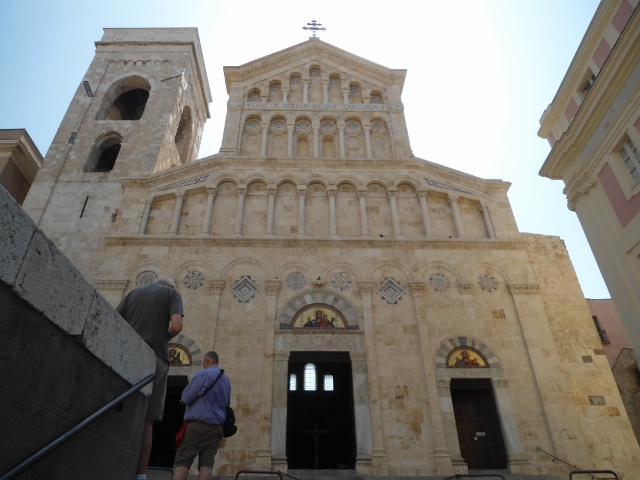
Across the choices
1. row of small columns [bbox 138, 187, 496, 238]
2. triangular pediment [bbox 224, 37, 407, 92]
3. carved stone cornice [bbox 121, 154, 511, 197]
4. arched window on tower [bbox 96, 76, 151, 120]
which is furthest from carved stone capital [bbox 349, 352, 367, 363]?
arched window on tower [bbox 96, 76, 151, 120]

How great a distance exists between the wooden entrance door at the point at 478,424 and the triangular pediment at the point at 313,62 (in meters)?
13.9

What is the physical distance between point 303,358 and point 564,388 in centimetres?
770

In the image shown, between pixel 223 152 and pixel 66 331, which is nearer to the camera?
pixel 66 331

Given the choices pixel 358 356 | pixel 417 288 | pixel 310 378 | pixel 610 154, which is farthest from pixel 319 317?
pixel 610 154

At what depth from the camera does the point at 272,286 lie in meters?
14.4

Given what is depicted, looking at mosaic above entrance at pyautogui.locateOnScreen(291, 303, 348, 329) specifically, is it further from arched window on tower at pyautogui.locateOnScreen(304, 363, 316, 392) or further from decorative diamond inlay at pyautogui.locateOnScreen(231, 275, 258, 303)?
arched window on tower at pyautogui.locateOnScreen(304, 363, 316, 392)

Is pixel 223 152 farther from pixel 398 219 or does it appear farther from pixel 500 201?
pixel 500 201

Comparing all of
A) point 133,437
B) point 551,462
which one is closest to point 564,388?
point 551,462

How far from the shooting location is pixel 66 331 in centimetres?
324

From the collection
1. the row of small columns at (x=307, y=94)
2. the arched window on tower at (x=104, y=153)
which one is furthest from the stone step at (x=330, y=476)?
the row of small columns at (x=307, y=94)

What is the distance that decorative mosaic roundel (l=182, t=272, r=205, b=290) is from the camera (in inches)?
570

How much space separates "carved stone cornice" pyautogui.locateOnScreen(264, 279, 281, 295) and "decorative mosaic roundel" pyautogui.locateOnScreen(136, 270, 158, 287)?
3.69 metres

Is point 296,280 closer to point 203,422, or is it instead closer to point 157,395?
point 203,422

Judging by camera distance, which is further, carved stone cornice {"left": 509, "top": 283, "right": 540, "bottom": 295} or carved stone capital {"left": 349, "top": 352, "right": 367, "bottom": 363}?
carved stone cornice {"left": 509, "top": 283, "right": 540, "bottom": 295}
